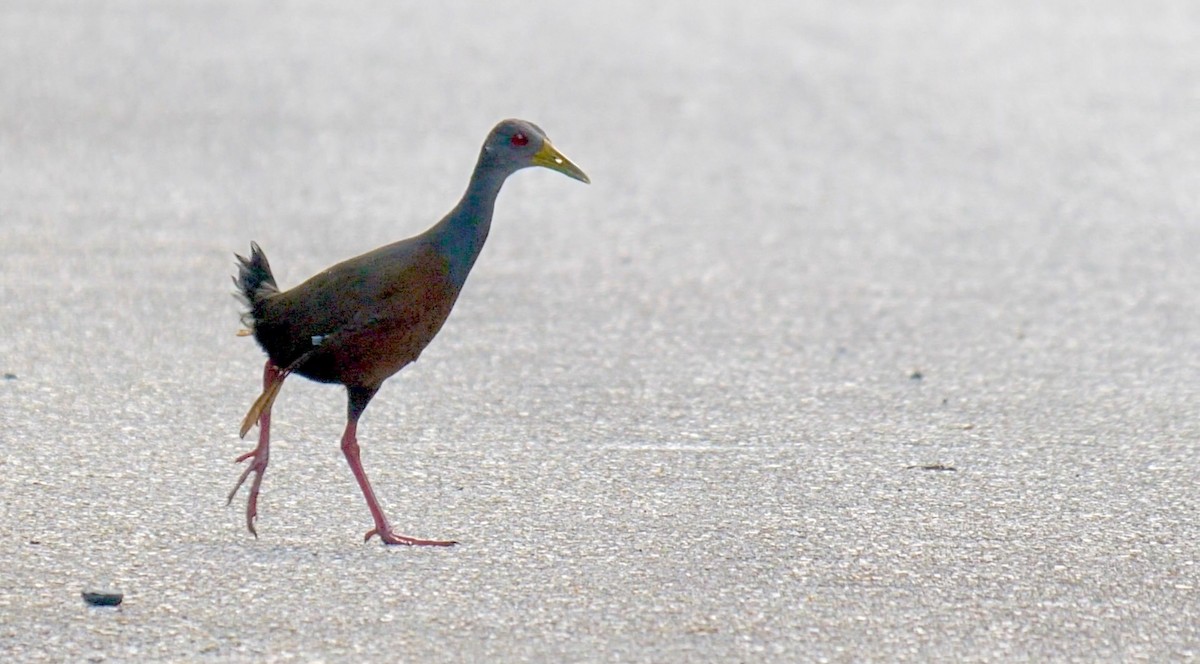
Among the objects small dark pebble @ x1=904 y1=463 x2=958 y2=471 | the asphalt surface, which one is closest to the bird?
the asphalt surface

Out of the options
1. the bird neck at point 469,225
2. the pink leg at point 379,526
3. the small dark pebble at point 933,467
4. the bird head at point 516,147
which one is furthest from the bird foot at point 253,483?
the small dark pebble at point 933,467

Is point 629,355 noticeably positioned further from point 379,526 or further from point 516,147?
point 379,526

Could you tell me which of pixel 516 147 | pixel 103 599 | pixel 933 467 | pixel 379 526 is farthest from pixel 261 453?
pixel 933 467

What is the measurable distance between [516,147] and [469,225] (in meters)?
0.29

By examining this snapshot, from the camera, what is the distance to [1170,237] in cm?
886

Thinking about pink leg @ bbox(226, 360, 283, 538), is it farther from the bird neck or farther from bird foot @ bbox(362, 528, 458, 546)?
the bird neck

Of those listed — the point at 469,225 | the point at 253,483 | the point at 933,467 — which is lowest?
the point at 933,467

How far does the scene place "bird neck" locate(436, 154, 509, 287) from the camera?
4684mm

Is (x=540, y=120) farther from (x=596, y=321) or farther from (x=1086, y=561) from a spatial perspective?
(x=1086, y=561)

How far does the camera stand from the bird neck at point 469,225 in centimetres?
468

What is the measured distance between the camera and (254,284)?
4844 millimetres

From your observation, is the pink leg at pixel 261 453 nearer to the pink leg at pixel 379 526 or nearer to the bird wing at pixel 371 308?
the bird wing at pixel 371 308

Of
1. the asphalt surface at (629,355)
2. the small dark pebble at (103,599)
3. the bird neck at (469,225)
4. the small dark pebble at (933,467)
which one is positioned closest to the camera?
the small dark pebble at (103,599)

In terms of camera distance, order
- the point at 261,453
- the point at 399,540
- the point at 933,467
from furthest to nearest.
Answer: the point at 933,467
the point at 261,453
the point at 399,540
